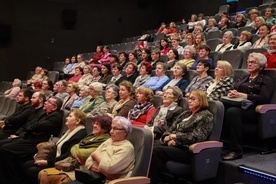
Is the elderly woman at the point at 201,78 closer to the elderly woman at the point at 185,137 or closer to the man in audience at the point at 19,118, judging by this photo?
the elderly woman at the point at 185,137

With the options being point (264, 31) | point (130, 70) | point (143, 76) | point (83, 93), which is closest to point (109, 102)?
point (83, 93)

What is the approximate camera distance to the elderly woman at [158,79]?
3396mm

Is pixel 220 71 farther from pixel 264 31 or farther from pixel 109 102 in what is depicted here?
pixel 264 31

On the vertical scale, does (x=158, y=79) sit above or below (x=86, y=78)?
above

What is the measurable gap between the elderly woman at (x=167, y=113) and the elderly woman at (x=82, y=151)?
1.27 feet

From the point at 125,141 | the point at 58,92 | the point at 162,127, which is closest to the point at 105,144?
the point at 125,141

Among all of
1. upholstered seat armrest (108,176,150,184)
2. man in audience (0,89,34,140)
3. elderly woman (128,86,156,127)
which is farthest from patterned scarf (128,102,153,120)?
man in audience (0,89,34,140)

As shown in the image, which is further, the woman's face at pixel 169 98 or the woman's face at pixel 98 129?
the woman's face at pixel 169 98

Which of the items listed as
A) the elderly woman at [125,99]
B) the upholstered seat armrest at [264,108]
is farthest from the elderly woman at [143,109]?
the upholstered seat armrest at [264,108]

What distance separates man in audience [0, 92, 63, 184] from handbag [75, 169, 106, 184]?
0.93m

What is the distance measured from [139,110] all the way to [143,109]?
4 cm

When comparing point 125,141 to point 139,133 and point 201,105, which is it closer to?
point 139,133

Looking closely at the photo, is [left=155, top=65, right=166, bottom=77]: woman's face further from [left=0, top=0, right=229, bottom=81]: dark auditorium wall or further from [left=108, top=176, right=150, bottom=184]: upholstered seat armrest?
[left=0, top=0, right=229, bottom=81]: dark auditorium wall

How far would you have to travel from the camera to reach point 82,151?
218 centimetres
